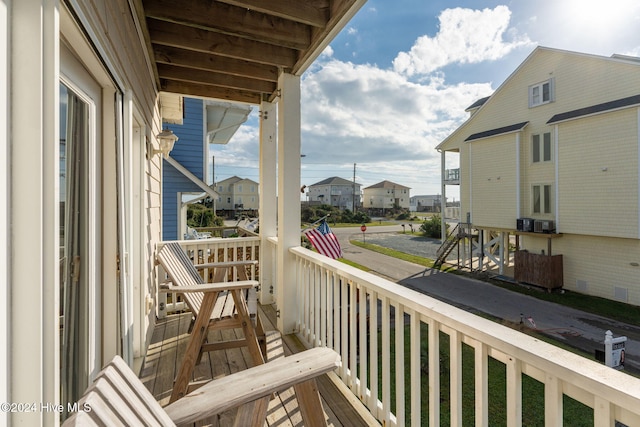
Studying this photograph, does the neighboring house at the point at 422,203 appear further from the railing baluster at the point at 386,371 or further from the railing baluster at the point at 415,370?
the railing baluster at the point at 415,370

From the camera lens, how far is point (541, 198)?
12023mm

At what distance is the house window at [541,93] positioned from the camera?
1164cm

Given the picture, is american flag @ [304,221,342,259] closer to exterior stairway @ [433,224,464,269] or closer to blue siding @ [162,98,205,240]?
→ blue siding @ [162,98,205,240]

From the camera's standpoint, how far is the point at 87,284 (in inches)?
55.1

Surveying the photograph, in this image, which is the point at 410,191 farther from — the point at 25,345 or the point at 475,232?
the point at 25,345

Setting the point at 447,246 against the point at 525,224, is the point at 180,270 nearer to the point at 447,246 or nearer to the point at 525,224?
the point at 525,224

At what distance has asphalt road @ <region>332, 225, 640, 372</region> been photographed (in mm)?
7184

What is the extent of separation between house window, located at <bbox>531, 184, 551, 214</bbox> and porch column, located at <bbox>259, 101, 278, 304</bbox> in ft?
39.8

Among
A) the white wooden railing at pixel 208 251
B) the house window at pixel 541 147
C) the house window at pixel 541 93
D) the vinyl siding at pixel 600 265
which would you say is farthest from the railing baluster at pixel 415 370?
the house window at pixel 541 93

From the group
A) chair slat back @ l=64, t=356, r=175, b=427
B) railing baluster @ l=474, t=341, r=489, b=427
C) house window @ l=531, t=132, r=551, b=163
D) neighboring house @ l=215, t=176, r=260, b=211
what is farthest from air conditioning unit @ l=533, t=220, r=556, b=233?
neighboring house @ l=215, t=176, r=260, b=211

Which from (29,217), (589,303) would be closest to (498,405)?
(29,217)

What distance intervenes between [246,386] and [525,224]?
45.7ft

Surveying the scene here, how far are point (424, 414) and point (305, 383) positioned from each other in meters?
4.05

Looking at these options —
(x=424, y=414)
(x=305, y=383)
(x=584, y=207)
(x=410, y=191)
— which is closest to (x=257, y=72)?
(x=305, y=383)
